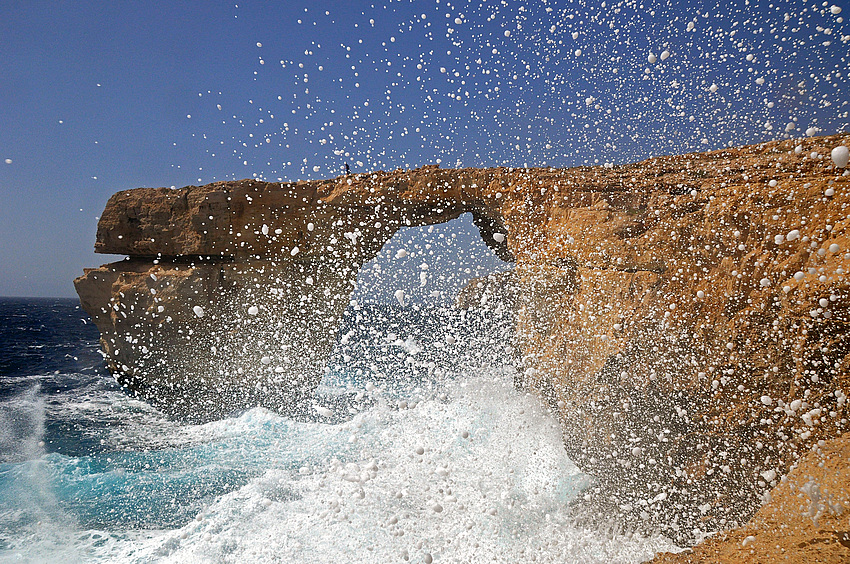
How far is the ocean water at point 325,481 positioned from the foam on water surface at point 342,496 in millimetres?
18

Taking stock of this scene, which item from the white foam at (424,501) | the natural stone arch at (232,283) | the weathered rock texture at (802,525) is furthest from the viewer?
the natural stone arch at (232,283)

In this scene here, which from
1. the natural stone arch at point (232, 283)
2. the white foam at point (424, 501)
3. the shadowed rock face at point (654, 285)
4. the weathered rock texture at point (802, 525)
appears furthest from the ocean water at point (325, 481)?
the weathered rock texture at point (802, 525)

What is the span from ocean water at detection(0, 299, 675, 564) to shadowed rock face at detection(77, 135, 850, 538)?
0.60m

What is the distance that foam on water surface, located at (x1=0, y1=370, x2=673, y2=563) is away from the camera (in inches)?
146

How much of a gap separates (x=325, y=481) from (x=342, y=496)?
1.71 ft

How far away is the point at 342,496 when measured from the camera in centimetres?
440

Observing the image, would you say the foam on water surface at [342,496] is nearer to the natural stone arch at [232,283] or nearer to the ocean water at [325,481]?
the ocean water at [325,481]

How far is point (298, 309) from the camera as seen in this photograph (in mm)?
8117

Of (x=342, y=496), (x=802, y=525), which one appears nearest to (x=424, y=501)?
(x=342, y=496)

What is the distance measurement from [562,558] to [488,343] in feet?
10.3

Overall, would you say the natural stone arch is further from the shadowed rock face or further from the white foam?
the white foam

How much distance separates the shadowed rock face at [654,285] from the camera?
10.9 feet

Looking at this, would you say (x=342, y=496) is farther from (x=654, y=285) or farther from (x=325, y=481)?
(x=654, y=285)

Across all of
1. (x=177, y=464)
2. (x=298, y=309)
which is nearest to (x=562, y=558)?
(x=177, y=464)
